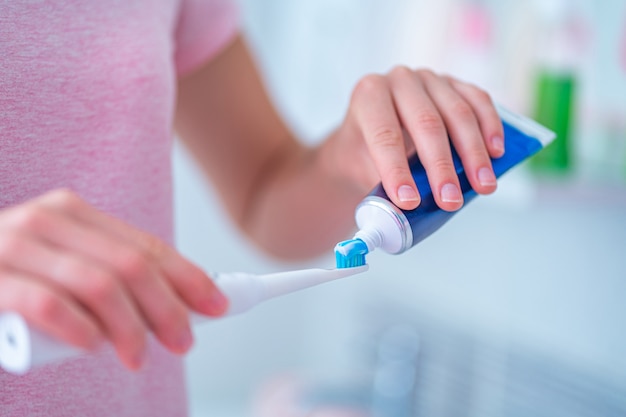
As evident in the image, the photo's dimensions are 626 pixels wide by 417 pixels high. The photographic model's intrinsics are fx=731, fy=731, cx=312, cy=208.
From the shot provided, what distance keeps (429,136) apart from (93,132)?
21 centimetres

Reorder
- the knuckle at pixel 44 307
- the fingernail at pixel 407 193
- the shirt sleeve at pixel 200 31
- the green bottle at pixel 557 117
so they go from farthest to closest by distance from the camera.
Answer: the green bottle at pixel 557 117
the shirt sleeve at pixel 200 31
the fingernail at pixel 407 193
the knuckle at pixel 44 307

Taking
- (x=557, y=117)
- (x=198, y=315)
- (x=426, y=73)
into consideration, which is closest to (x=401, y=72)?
(x=426, y=73)

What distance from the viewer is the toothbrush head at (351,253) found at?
407 mm

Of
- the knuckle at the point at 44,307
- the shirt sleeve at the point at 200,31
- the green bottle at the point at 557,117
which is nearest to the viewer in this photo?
the knuckle at the point at 44,307

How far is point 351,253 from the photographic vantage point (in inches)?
16.0

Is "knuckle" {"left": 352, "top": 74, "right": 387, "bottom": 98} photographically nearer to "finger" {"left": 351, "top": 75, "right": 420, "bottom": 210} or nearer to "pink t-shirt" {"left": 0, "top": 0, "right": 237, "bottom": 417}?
"finger" {"left": 351, "top": 75, "right": 420, "bottom": 210}

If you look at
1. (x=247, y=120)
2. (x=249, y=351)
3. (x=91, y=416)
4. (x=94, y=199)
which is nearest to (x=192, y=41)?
(x=247, y=120)

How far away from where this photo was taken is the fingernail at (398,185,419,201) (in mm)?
404

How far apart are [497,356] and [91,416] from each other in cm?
76

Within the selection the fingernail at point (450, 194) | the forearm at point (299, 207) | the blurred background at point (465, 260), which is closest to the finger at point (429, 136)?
the fingernail at point (450, 194)

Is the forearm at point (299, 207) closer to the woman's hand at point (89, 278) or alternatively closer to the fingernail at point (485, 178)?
the fingernail at point (485, 178)

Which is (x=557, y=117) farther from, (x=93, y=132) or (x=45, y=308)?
(x=45, y=308)

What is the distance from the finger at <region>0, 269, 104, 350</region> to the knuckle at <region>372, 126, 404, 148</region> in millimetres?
223

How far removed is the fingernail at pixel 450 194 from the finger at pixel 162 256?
6.4 inches
